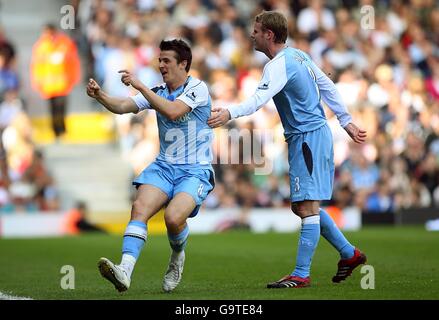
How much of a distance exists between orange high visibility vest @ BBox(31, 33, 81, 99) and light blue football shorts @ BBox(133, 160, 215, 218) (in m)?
12.1

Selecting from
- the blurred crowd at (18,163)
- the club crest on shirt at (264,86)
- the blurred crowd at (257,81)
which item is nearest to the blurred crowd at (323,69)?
the blurred crowd at (257,81)

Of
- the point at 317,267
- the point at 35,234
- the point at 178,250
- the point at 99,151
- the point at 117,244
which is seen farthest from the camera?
the point at 99,151

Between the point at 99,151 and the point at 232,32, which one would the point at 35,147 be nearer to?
the point at 99,151

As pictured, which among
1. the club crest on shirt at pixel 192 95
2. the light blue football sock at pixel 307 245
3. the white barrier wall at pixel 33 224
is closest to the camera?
the club crest on shirt at pixel 192 95

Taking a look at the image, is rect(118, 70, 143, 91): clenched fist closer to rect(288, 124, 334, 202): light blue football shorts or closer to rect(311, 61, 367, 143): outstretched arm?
rect(288, 124, 334, 202): light blue football shorts

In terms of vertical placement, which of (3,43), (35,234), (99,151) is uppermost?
(3,43)

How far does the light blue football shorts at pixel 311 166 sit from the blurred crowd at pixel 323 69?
36.7 feet

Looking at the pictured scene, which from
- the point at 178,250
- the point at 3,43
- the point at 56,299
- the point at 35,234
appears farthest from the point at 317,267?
the point at 3,43

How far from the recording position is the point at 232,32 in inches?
940

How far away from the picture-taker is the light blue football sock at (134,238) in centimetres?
888

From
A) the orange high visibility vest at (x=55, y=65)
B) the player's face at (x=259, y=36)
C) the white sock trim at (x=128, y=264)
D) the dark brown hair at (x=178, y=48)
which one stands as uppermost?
the orange high visibility vest at (x=55, y=65)

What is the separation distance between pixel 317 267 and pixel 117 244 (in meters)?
5.50

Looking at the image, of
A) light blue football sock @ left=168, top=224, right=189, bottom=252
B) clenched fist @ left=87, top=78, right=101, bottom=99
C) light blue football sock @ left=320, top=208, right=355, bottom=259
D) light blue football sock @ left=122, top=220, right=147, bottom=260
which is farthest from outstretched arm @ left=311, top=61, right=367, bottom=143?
light blue football sock @ left=122, top=220, right=147, bottom=260

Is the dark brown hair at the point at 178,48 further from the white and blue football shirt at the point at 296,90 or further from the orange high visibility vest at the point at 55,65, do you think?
the orange high visibility vest at the point at 55,65
